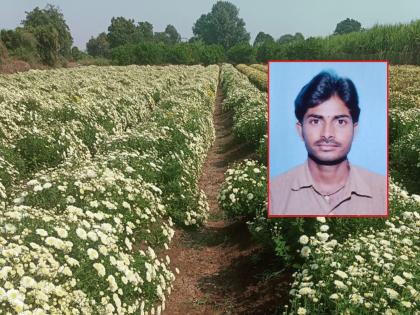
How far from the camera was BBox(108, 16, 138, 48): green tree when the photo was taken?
342 feet

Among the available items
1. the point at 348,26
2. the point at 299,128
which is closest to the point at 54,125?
the point at 299,128

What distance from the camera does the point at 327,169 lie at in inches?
153

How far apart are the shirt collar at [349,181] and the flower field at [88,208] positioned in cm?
183

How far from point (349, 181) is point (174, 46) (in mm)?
80760

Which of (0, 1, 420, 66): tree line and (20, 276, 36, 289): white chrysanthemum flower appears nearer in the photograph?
(20, 276, 36, 289): white chrysanthemum flower

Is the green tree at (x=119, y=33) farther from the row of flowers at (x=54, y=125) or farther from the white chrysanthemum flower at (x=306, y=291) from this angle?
the white chrysanthemum flower at (x=306, y=291)

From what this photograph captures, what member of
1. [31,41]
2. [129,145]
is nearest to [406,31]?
[31,41]

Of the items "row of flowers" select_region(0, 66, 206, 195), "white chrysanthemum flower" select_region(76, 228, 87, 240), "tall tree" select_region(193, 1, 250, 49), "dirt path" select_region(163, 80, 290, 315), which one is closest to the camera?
"white chrysanthemum flower" select_region(76, 228, 87, 240)

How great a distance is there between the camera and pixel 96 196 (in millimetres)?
5980

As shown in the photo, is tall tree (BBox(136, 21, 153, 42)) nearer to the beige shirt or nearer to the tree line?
the tree line

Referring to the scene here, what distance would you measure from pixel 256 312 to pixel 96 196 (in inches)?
97.2

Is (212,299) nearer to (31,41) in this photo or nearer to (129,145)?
(129,145)

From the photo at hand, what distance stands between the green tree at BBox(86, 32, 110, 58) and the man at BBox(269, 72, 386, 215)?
107 meters

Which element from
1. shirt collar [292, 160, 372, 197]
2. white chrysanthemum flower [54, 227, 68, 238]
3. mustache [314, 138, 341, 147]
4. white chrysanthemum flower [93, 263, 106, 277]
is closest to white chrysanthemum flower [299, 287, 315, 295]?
shirt collar [292, 160, 372, 197]
